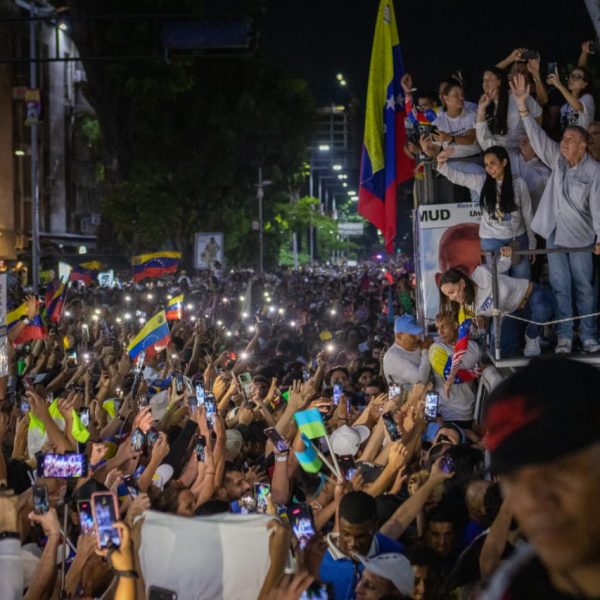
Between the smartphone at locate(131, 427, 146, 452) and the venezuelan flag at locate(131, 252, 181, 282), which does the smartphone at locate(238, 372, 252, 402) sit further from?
the venezuelan flag at locate(131, 252, 181, 282)

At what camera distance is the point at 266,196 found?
1892 inches

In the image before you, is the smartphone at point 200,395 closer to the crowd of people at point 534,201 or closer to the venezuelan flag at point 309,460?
the crowd of people at point 534,201

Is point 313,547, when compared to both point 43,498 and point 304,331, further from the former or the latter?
point 304,331

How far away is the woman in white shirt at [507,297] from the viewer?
6.65 metres

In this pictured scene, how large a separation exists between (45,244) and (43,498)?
44737 mm

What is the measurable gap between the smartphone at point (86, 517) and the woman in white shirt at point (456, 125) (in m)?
5.68

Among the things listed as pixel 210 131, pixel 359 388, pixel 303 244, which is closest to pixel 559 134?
pixel 359 388

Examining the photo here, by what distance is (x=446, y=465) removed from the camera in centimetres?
508

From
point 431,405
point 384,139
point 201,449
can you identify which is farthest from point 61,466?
point 384,139

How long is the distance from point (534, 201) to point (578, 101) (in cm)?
85

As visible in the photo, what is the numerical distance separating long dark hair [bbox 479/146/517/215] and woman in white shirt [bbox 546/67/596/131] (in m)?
0.78

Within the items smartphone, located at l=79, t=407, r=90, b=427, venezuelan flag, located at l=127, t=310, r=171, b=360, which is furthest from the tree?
smartphone, located at l=79, t=407, r=90, b=427

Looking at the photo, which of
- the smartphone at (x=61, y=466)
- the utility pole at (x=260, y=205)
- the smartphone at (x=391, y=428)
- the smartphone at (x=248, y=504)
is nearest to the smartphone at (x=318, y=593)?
the smartphone at (x=248, y=504)

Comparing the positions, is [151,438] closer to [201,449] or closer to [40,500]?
[201,449]
